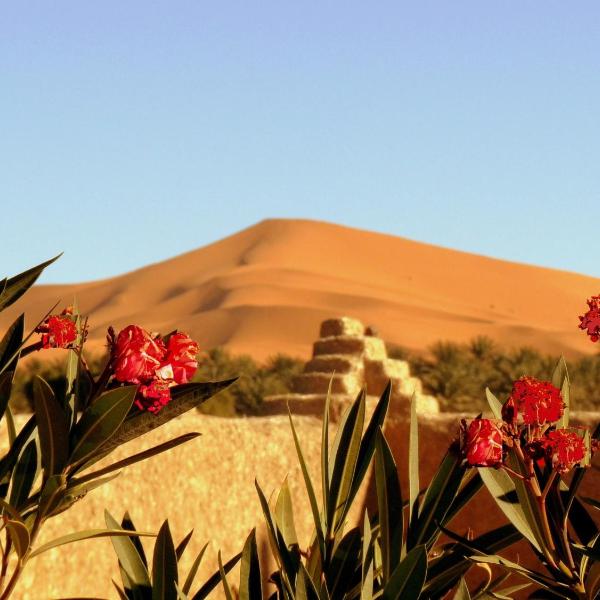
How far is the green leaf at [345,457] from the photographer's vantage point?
102 inches

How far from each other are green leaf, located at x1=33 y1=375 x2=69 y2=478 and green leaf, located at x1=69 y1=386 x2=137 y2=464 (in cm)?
3

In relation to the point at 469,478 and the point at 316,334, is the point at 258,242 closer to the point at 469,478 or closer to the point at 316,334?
the point at 316,334

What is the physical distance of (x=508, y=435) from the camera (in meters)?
2.15

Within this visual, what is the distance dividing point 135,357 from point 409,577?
2.07 feet

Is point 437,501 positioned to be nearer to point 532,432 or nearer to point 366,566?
point 366,566

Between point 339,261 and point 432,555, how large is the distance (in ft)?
204

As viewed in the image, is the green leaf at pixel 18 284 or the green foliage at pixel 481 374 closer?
the green leaf at pixel 18 284

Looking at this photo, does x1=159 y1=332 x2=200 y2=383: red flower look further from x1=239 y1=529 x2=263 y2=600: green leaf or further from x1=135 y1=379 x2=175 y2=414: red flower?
x1=239 y1=529 x2=263 y2=600: green leaf

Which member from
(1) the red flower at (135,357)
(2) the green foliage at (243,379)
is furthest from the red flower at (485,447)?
(2) the green foliage at (243,379)

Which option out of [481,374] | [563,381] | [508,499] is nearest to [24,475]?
[508,499]

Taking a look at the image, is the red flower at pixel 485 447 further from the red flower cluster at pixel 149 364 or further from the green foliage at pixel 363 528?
the red flower cluster at pixel 149 364

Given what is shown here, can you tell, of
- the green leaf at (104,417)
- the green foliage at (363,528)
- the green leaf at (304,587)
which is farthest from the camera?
the green foliage at (363,528)

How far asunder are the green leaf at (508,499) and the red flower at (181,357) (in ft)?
1.96

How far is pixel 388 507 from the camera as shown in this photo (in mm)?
2352
